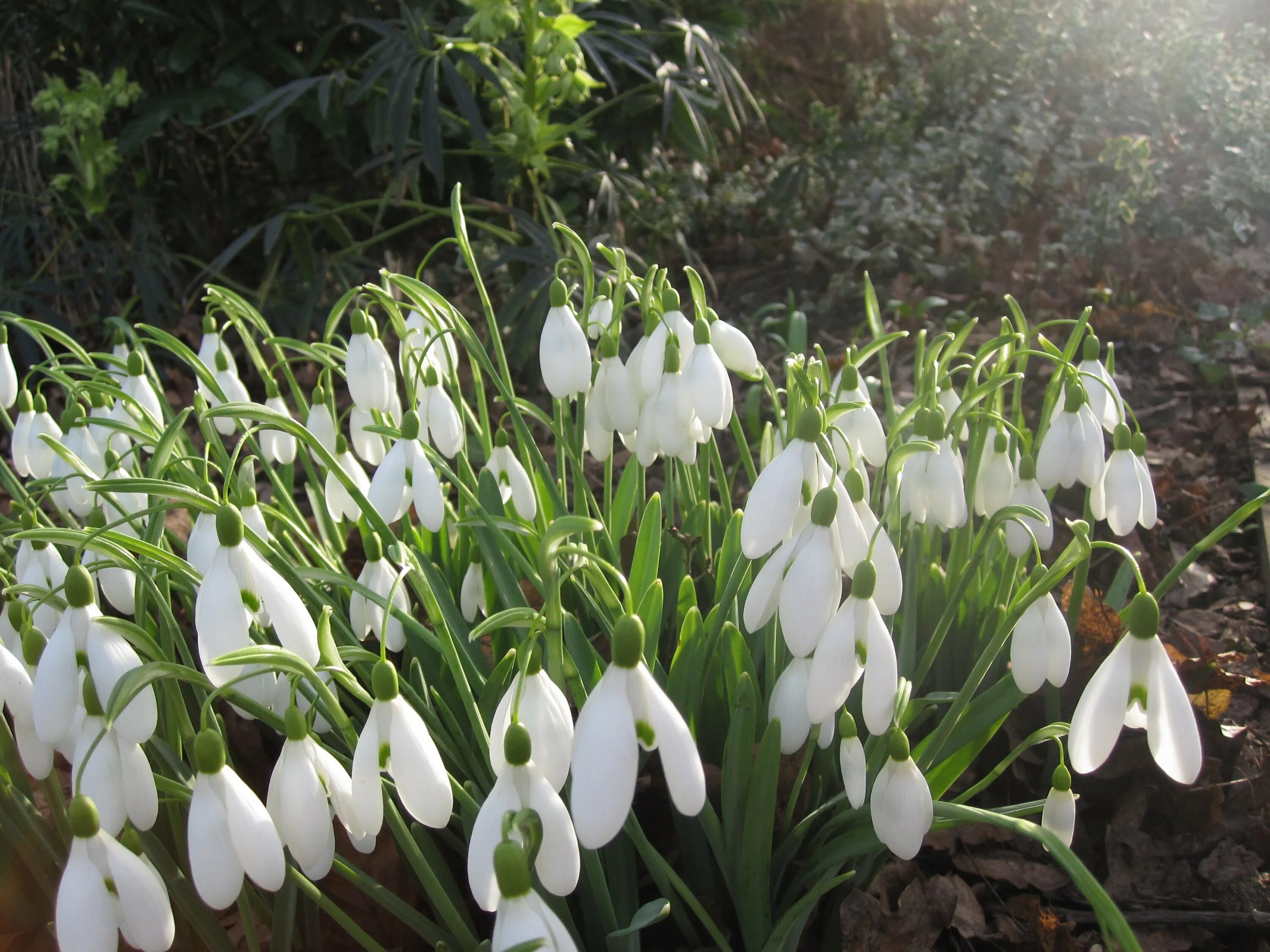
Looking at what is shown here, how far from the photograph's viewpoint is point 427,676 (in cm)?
127

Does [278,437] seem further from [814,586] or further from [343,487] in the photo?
[814,586]

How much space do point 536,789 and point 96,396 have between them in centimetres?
107

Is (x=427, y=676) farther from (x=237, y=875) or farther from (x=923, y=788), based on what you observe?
(x=923, y=788)

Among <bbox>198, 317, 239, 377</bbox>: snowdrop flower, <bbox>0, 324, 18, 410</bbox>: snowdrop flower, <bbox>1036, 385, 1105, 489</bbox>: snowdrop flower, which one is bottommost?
<bbox>1036, 385, 1105, 489</bbox>: snowdrop flower

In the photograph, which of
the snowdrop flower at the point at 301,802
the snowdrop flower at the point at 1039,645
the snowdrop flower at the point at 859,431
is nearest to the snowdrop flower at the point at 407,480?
the snowdrop flower at the point at 301,802

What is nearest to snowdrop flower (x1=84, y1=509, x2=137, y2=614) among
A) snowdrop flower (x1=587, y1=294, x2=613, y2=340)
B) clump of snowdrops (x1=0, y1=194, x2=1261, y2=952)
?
clump of snowdrops (x1=0, y1=194, x2=1261, y2=952)

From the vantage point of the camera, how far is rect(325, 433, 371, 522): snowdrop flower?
1279 millimetres

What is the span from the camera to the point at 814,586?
809 millimetres

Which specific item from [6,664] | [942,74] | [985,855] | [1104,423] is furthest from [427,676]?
[942,74]

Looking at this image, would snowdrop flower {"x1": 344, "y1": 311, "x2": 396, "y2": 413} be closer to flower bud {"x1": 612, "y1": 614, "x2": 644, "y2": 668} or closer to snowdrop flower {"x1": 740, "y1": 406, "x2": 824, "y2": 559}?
snowdrop flower {"x1": 740, "y1": 406, "x2": 824, "y2": 559}

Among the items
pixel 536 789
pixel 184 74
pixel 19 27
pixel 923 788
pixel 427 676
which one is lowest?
pixel 427 676

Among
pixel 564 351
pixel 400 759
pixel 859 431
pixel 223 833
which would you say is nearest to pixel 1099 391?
pixel 859 431

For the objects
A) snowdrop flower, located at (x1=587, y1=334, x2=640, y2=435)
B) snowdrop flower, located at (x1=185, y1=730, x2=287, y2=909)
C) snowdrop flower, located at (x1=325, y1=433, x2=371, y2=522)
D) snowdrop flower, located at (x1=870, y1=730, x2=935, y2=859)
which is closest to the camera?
snowdrop flower, located at (x1=185, y1=730, x2=287, y2=909)

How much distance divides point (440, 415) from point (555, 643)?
516mm
